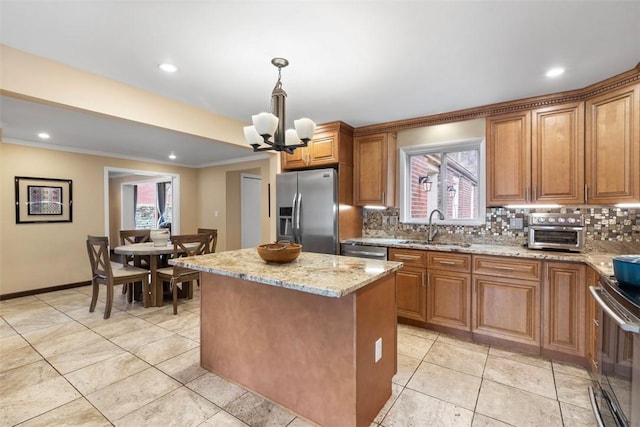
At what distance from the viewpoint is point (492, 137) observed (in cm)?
309

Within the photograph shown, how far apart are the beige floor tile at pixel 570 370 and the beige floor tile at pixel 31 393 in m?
3.65

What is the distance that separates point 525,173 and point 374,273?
7.24 feet

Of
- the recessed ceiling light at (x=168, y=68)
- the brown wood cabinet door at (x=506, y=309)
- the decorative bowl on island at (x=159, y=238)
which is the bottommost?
the brown wood cabinet door at (x=506, y=309)

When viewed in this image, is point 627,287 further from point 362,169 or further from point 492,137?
point 362,169

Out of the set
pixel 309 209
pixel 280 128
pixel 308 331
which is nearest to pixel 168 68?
pixel 280 128

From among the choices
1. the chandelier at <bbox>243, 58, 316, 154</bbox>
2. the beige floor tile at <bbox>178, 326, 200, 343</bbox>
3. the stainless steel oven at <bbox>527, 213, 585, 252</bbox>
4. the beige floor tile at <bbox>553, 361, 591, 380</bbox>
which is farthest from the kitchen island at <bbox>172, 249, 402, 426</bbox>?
the stainless steel oven at <bbox>527, 213, 585, 252</bbox>

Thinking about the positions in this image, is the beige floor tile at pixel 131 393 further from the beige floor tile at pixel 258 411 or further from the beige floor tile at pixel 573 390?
the beige floor tile at pixel 573 390

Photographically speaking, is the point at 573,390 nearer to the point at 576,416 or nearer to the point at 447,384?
the point at 576,416

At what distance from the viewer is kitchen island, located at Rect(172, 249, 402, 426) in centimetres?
161

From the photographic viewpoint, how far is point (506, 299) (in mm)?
2719

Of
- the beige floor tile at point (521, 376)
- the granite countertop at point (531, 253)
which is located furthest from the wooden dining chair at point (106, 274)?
the beige floor tile at point (521, 376)

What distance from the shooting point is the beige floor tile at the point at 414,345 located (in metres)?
2.64

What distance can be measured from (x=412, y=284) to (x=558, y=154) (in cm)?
188

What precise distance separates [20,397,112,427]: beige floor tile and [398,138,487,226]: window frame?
3.39 metres
